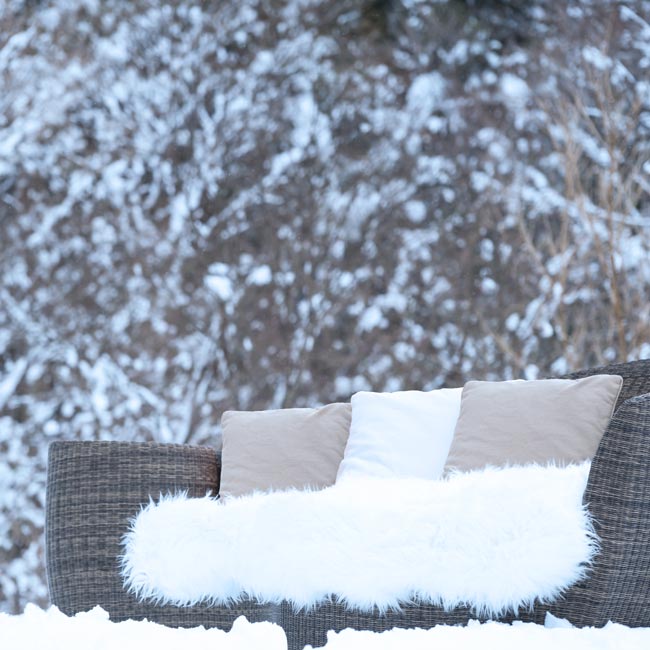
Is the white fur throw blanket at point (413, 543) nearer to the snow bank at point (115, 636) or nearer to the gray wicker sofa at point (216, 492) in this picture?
the gray wicker sofa at point (216, 492)

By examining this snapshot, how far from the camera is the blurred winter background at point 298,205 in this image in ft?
11.9

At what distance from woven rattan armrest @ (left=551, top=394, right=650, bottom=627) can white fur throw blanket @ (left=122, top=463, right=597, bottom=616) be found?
24 mm

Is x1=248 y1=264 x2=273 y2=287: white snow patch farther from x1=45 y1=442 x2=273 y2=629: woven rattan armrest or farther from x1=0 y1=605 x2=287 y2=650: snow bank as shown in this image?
x1=0 y1=605 x2=287 y2=650: snow bank

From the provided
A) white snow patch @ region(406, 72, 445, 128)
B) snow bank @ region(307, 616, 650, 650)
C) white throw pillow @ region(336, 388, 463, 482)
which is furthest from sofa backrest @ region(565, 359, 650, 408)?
white snow patch @ region(406, 72, 445, 128)

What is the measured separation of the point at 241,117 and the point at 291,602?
8.75ft

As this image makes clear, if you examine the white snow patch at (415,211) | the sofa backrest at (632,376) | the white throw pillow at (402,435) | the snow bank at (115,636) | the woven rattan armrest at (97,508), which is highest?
the white snow patch at (415,211)

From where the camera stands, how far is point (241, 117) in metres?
3.81

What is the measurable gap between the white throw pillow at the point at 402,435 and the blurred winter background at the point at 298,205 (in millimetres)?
1478

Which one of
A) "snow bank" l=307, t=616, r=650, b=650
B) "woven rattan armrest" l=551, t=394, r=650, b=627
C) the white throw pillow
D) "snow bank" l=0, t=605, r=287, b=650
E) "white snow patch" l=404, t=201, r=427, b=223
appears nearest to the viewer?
"snow bank" l=0, t=605, r=287, b=650

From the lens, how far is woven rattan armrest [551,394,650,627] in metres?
1.31

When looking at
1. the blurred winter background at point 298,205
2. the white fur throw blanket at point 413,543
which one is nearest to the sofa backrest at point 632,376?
the white fur throw blanket at point 413,543

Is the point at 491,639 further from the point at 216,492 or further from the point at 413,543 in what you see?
the point at 216,492

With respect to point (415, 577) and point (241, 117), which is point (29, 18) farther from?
point (415, 577)

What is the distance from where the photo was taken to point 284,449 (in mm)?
2193
